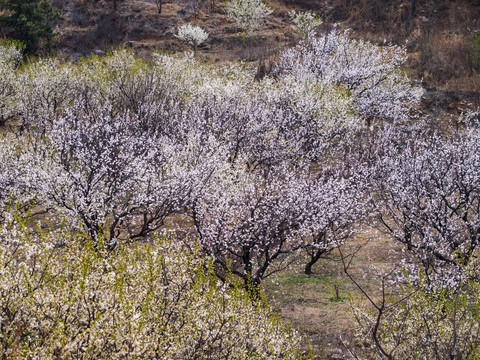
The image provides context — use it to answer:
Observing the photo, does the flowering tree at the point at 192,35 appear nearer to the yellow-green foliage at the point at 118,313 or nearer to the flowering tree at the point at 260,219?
the flowering tree at the point at 260,219

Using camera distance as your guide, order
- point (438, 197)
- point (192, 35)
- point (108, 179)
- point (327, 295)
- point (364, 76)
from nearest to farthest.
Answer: point (438, 197)
point (108, 179)
point (327, 295)
point (364, 76)
point (192, 35)

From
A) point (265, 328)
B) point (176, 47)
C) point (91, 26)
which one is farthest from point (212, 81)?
point (91, 26)

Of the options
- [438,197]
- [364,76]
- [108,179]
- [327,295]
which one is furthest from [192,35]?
[438,197]

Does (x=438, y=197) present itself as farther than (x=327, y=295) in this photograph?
No

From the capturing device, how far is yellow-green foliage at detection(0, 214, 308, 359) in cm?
607

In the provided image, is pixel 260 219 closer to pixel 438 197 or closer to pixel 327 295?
pixel 327 295

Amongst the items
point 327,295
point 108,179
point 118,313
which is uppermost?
point 118,313

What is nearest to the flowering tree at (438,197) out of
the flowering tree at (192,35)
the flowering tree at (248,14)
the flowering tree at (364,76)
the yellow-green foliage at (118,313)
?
the yellow-green foliage at (118,313)

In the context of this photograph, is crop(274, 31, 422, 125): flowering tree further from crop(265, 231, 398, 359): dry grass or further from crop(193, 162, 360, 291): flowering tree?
crop(193, 162, 360, 291): flowering tree

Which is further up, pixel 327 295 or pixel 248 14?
pixel 248 14

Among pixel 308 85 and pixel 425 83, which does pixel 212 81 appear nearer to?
pixel 308 85

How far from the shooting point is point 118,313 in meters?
6.48

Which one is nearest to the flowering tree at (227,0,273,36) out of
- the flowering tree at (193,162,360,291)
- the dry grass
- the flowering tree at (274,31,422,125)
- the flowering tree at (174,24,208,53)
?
the flowering tree at (174,24,208,53)

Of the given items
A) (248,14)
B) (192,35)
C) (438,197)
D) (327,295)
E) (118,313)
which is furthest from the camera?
(248,14)
